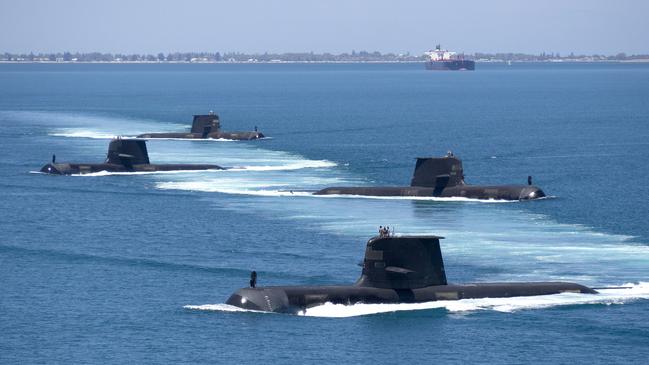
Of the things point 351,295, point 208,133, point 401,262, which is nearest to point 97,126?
point 208,133

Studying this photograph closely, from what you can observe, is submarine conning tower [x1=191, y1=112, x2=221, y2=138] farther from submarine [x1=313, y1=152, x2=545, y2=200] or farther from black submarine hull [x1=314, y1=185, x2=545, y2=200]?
black submarine hull [x1=314, y1=185, x2=545, y2=200]

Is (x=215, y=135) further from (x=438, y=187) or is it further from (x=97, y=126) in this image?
(x=438, y=187)

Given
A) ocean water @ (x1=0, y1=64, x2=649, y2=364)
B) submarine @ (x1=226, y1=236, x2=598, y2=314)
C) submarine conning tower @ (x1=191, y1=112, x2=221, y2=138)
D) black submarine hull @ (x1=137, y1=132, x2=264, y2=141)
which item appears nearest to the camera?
ocean water @ (x1=0, y1=64, x2=649, y2=364)

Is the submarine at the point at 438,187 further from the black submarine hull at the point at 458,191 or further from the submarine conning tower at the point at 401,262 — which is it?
the submarine conning tower at the point at 401,262

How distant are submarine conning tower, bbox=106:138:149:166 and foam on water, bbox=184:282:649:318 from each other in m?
61.8

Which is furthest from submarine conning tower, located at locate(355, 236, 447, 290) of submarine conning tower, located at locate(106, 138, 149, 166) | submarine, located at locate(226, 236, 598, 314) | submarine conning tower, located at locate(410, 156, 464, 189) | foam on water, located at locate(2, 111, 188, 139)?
foam on water, located at locate(2, 111, 188, 139)

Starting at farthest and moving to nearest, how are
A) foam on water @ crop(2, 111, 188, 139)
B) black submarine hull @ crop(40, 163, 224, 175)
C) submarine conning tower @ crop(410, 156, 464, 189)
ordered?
foam on water @ crop(2, 111, 188, 139) < black submarine hull @ crop(40, 163, 224, 175) < submarine conning tower @ crop(410, 156, 464, 189)

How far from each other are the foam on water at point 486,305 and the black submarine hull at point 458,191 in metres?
34.7

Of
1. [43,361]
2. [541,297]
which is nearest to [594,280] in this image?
[541,297]

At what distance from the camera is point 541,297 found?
57.6 metres

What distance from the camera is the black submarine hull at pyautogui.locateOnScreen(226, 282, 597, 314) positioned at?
54219 millimetres

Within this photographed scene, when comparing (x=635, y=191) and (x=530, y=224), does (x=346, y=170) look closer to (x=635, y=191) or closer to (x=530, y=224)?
(x=635, y=191)

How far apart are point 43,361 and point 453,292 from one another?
16.5m

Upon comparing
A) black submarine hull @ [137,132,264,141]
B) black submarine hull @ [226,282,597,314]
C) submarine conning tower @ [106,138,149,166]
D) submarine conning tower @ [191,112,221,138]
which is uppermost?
black submarine hull @ [226,282,597,314]
